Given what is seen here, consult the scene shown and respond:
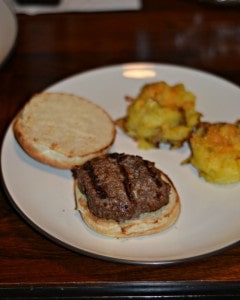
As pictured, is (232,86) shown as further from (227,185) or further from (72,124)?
(72,124)

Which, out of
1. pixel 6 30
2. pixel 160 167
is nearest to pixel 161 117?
pixel 160 167

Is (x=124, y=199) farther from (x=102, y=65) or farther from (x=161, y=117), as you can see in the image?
(x=102, y=65)

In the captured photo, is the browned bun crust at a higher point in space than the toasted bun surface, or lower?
lower

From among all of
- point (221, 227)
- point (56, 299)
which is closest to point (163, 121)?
point (221, 227)

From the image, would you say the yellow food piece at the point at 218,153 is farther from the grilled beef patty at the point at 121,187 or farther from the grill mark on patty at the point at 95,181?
the grill mark on patty at the point at 95,181

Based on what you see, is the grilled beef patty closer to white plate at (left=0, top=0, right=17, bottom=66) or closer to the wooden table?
the wooden table

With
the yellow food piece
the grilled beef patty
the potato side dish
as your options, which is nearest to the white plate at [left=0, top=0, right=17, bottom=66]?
the potato side dish
